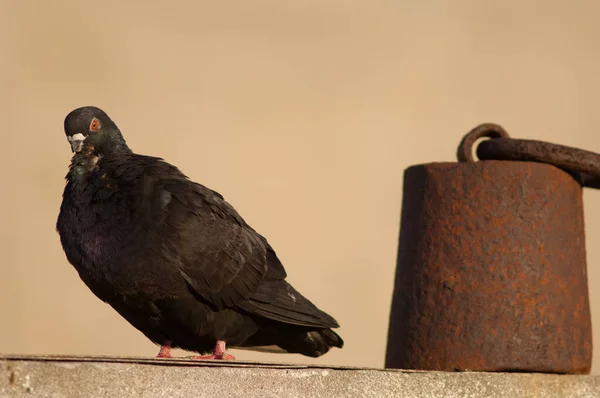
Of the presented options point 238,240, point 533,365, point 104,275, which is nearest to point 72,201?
point 104,275

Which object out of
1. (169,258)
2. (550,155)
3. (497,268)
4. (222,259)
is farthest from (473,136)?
(169,258)

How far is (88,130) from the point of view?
6211 mm

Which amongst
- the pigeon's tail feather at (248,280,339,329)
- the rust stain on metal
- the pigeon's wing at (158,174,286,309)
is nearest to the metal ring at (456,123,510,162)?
the rust stain on metal

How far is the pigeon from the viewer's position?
5.62 m

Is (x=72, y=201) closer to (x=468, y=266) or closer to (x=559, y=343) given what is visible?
(x=468, y=266)

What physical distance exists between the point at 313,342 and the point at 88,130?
176 cm

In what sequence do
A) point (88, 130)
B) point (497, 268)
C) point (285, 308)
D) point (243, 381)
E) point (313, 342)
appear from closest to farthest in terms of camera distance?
point (243, 381) → point (497, 268) → point (285, 308) → point (88, 130) → point (313, 342)

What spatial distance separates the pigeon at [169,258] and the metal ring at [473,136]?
1196mm

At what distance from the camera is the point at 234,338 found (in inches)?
237

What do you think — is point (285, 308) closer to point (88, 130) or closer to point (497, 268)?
point (497, 268)

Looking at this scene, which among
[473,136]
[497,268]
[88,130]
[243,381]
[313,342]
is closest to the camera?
[243,381]

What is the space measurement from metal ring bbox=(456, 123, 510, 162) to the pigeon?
3.92 ft

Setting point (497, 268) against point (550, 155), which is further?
point (550, 155)

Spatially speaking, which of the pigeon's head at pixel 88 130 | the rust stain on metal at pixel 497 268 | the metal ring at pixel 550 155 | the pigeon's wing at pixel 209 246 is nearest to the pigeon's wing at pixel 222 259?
the pigeon's wing at pixel 209 246
